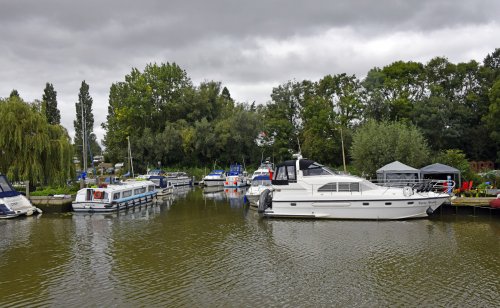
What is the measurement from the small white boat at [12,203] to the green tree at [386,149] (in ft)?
82.2

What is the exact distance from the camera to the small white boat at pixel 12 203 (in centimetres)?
2522

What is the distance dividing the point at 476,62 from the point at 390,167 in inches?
1115

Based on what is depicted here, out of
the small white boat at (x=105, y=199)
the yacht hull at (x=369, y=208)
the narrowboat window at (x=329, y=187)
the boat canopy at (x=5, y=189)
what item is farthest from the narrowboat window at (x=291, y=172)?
the boat canopy at (x=5, y=189)

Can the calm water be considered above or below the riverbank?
below

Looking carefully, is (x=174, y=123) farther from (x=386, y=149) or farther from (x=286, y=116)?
(x=386, y=149)

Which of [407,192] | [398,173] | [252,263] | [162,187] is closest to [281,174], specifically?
[407,192]

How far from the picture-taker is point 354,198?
22703 millimetres

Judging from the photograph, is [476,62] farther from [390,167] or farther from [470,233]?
[470,233]

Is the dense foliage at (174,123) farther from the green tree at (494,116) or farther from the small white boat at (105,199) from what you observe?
the green tree at (494,116)

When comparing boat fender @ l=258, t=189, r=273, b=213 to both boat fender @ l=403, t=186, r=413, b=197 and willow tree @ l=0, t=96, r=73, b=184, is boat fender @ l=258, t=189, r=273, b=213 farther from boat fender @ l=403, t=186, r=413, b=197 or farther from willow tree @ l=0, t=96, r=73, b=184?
willow tree @ l=0, t=96, r=73, b=184

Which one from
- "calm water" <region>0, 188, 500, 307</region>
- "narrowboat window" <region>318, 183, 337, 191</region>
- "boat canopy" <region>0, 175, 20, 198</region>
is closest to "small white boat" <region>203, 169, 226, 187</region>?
"boat canopy" <region>0, 175, 20, 198</region>

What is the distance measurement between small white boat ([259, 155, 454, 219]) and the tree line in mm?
9553

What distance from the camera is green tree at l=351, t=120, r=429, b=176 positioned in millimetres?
33188

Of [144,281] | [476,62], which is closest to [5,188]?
[144,281]
